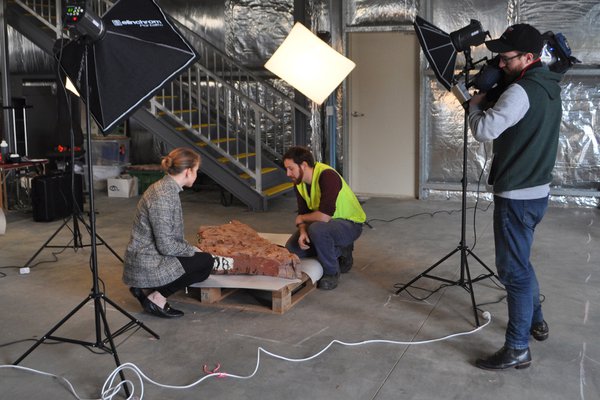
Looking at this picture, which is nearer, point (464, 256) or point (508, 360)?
point (508, 360)

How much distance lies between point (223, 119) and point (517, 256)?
668 cm

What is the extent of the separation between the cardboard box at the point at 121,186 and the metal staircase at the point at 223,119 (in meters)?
1.16

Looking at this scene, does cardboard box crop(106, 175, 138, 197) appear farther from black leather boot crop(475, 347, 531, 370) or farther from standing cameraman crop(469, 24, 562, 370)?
black leather boot crop(475, 347, 531, 370)

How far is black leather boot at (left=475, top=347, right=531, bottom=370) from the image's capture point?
3354 millimetres

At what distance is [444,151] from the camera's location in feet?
28.0

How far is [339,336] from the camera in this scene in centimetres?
388

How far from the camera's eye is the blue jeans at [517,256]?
334cm

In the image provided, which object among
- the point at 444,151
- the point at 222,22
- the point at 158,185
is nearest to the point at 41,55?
the point at 222,22

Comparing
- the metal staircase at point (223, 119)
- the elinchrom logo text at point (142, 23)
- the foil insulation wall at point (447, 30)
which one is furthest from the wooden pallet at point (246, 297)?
the foil insulation wall at point (447, 30)

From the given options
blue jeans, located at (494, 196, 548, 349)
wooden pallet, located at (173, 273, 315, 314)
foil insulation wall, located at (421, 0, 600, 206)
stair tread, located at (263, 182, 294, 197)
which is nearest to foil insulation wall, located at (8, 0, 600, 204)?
foil insulation wall, located at (421, 0, 600, 206)

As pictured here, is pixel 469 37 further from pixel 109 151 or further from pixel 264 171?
pixel 109 151

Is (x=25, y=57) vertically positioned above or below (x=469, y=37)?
above

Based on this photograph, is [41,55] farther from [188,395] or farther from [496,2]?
[188,395]

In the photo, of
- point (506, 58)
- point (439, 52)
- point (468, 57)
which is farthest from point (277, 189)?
point (506, 58)
